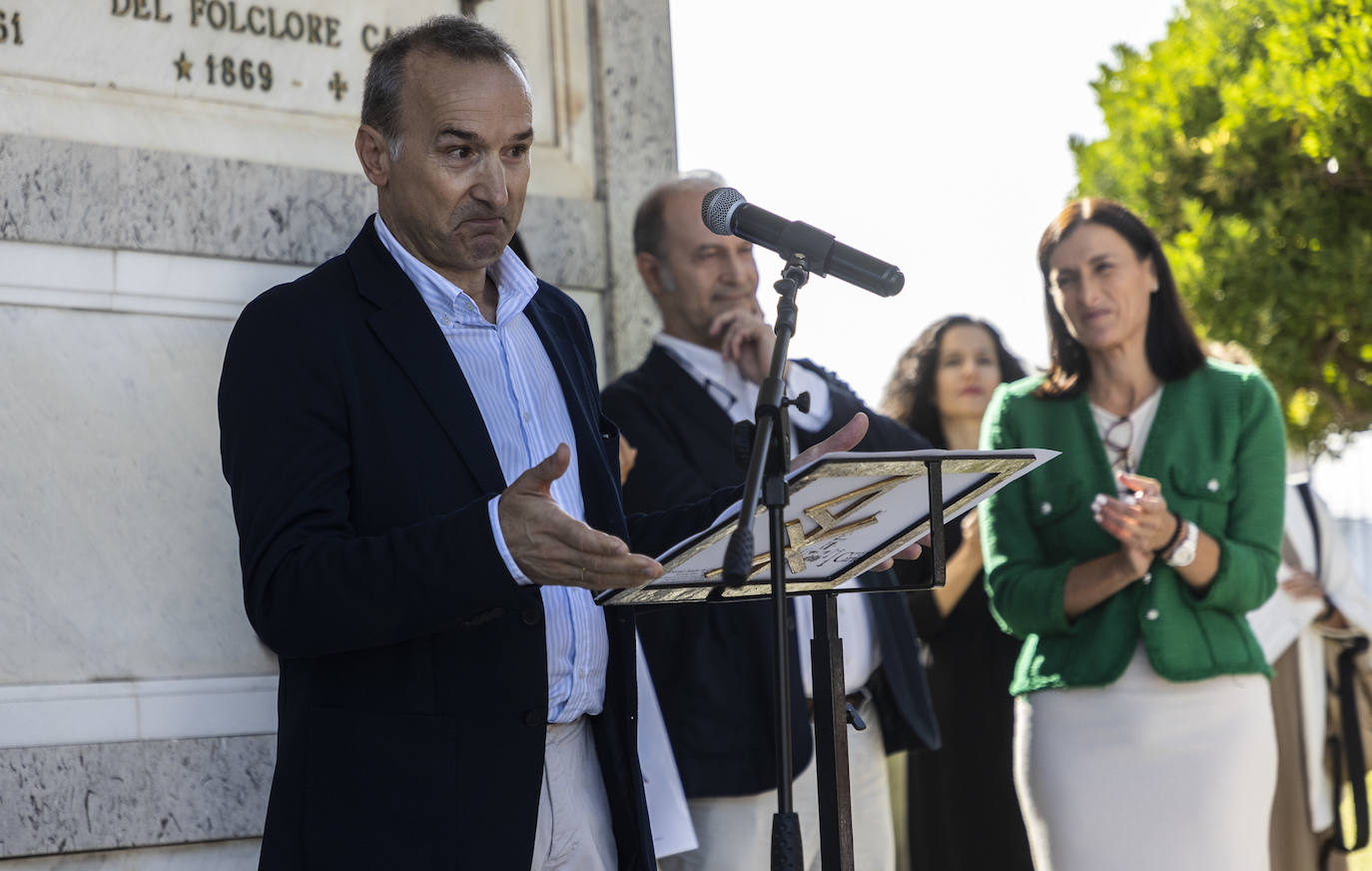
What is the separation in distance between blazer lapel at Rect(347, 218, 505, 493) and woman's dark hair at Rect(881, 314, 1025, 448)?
3600 mm

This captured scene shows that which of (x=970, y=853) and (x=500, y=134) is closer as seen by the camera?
(x=500, y=134)

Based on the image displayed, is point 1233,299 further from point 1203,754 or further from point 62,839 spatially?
point 62,839

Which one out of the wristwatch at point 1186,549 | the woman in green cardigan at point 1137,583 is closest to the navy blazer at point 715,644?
the woman in green cardigan at point 1137,583

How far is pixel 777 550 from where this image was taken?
82.9 inches

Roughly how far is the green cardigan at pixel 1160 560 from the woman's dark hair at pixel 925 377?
1598 mm

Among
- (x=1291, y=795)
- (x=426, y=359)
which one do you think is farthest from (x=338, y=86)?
(x=1291, y=795)

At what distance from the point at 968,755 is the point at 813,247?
326 centimetres

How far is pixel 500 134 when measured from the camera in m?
2.65

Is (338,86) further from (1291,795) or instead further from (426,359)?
(1291,795)

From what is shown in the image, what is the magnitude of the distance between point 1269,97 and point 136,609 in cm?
825

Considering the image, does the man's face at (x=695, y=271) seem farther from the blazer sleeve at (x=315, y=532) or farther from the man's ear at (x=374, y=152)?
the blazer sleeve at (x=315, y=532)

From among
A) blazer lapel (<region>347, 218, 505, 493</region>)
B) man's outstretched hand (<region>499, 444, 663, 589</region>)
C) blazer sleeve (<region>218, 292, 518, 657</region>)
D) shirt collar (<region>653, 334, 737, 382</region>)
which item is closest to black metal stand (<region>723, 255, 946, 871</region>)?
man's outstretched hand (<region>499, 444, 663, 589</region>)

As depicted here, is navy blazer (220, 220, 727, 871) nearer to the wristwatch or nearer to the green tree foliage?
the wristwatch

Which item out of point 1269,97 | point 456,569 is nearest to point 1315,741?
point 456,569
